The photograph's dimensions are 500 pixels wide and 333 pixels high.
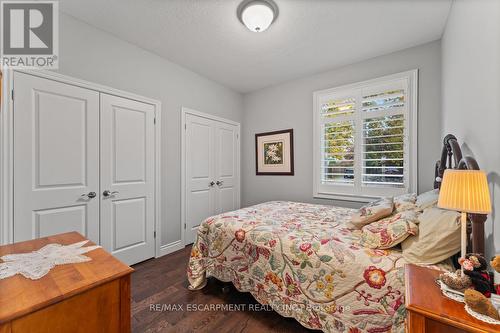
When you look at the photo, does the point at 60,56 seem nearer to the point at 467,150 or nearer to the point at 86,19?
the point at 86,19

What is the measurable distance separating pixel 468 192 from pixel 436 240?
1.53 feet

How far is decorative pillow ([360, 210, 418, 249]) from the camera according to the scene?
1372mm

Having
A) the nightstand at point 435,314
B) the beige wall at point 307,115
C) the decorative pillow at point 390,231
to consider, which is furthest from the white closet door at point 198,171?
the nightstand at point 435,314

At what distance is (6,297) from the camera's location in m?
0.77

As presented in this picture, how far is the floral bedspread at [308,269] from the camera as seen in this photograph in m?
1.27

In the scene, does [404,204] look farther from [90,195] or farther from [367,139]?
[90,195]

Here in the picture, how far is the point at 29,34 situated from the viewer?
1.95 metres

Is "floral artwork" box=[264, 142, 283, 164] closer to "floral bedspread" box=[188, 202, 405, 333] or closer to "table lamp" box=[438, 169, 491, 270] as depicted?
"floral bedspread" box=[188, 202, 405, 333]

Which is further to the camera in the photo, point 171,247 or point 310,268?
point 171,247

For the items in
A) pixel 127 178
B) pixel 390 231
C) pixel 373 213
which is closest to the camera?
pixel 390 231

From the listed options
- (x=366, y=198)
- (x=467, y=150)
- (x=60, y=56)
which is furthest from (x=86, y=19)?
(x=366, y=198)

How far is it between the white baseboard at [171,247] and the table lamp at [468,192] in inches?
119

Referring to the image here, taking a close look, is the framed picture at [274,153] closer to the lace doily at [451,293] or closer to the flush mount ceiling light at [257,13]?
the flush mount ceiling light at [257,13]

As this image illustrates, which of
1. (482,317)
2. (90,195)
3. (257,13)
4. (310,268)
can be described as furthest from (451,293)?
(90,195)
